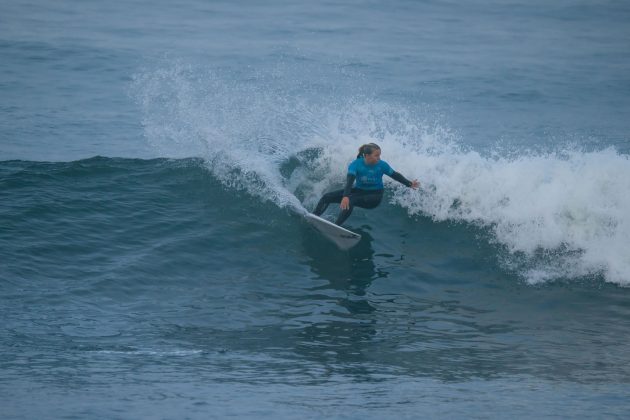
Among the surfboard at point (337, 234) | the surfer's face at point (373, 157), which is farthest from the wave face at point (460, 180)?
the surfer's face at point (373, 157)

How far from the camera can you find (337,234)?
11500 mm

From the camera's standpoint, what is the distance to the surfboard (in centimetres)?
1142

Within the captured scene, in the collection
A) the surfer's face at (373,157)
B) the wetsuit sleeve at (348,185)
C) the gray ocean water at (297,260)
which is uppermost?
the surfer's face at (373,157)

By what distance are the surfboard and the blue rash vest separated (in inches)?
28.5

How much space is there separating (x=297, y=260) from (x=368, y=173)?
1574mm

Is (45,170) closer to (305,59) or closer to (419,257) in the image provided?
(419,257)

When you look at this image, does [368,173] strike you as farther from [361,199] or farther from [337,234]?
[337,234]

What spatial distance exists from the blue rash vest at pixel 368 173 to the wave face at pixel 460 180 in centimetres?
113

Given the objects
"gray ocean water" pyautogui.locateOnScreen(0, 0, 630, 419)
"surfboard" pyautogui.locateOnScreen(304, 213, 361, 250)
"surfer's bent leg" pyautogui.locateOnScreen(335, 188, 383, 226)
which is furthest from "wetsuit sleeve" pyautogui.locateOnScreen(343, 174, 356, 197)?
"gray ocean water" pyautogui.locateOnScreen(0, 0, 630, 419)

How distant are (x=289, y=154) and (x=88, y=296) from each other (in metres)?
5.53

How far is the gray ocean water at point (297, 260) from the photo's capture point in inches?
291

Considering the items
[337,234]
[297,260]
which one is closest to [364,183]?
[337,234]

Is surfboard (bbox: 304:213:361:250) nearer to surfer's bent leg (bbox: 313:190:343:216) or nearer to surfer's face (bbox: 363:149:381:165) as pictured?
surfer's bent leg (bbox: 313:190:343:216)

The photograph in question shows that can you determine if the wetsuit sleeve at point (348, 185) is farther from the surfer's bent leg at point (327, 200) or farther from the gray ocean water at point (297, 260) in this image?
the gray ocean water at point (297, 260)
